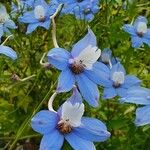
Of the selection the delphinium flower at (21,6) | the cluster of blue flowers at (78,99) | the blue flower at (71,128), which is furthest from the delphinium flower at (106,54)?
the blue flower at (71,128)

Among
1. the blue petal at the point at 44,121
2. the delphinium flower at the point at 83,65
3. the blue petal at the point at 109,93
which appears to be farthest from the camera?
the blue petal at the point at 109,93

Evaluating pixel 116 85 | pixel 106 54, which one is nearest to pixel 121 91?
pixel 116 85

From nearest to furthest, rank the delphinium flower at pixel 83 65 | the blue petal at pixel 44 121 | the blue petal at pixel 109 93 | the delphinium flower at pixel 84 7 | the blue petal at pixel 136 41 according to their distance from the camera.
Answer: the blue petal at pixel 44 121 → the delphinium flower at pixel 83 65 → the blue petal at pixel 109 93 → the blue petal at pixel 136 41 → the delphinium flower at pixel 84 7

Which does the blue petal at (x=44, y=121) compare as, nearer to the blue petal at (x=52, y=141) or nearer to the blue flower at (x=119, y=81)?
the blue petal at (x=52, y=141)

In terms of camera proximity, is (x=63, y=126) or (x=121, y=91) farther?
(x=121, y=91)

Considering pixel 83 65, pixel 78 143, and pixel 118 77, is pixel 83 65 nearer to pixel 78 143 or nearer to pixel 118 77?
pixel 78 143

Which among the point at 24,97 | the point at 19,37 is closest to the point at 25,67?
the point at 19,37
